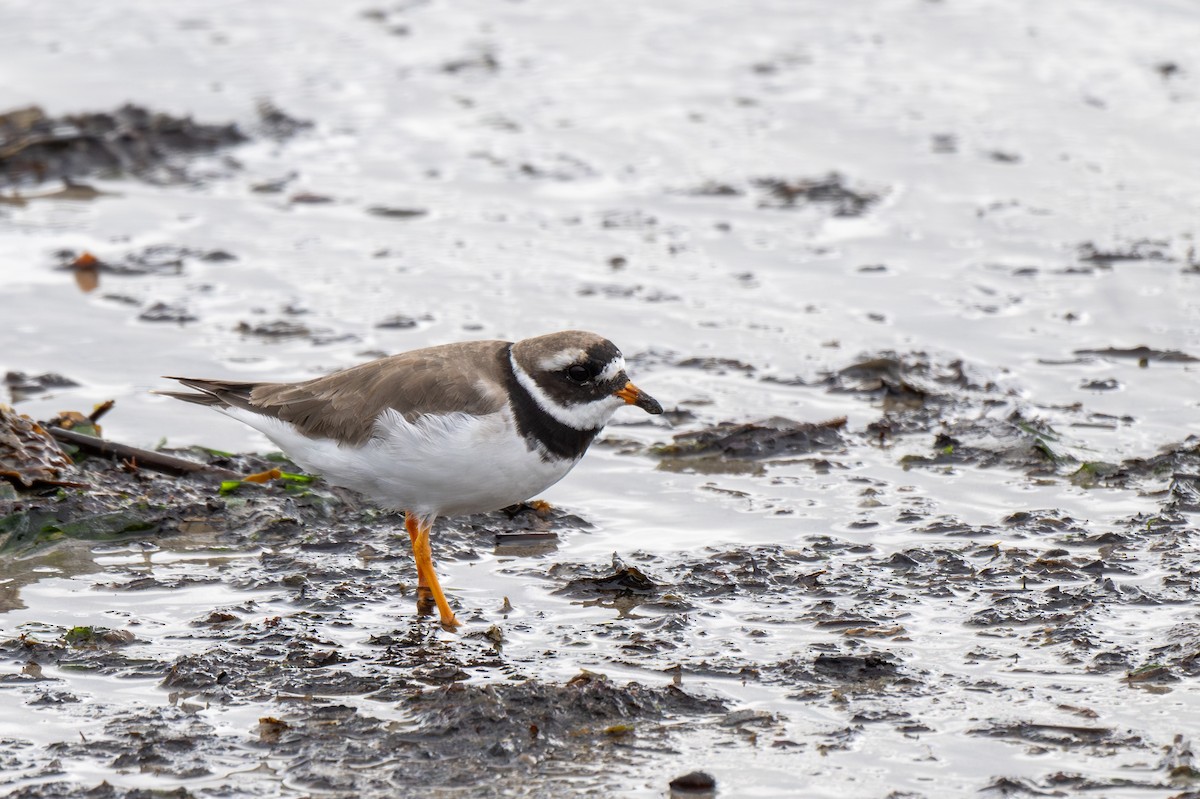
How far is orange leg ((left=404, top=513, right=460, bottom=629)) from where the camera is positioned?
5957 mm

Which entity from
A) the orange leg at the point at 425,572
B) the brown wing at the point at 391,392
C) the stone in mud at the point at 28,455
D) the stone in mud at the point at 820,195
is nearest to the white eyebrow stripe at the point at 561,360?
the brown wing at the point at 391,392

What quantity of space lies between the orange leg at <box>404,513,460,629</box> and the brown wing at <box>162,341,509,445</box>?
437 mm

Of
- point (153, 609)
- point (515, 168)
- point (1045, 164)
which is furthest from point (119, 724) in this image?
point (1045, 164)

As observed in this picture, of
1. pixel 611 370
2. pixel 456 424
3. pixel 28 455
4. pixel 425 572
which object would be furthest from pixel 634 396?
pixel 28 455

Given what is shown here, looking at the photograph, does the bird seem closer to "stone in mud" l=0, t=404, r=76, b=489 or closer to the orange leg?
the orange leg

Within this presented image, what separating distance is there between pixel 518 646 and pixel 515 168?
6838mm

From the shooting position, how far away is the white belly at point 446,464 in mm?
5910

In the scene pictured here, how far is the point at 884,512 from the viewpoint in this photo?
7047 mm

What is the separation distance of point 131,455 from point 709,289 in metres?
4.09

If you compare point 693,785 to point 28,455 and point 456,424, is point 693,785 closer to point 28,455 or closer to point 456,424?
point 456,424

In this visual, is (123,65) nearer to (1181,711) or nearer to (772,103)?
(772,103)

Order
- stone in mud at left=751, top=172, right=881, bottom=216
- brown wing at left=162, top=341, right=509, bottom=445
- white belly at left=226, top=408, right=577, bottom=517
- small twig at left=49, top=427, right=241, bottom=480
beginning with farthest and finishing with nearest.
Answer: stone in mud at left=751, top=172, right=881, bottom=216 → small twig at left=49, top=427, right=241, bottom=480 → brown wing at left=162, top=341, right=509, bottom=445 → white belly at left=226, top=408, right=577, bottom=517

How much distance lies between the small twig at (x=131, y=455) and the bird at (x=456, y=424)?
901 mm

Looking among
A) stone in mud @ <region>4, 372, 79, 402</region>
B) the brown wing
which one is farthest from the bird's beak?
stone in mud @ <region>4, 372, 79, 402</region>
